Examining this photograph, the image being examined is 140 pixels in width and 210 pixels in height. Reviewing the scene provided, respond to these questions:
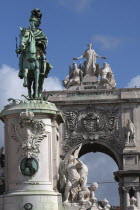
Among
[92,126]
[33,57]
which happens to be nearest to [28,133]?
[33,57]

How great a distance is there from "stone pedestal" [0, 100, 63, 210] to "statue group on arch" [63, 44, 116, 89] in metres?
38.9

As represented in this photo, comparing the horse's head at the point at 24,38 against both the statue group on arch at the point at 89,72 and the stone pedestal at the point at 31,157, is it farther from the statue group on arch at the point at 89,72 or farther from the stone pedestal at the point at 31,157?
the statue group on arch at the point at 89,72

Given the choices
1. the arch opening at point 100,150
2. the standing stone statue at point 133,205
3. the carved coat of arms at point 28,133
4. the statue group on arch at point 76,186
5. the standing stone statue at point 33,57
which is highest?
the standing stone statue at point 33,57

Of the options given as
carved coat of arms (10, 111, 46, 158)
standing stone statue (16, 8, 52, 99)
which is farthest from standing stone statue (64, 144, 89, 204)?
standing stone statue (16, 8, 52, 99)

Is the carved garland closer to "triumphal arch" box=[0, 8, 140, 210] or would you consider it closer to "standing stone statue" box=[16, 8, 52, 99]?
"triumphal arch" box=[0, 8, 140, 210]

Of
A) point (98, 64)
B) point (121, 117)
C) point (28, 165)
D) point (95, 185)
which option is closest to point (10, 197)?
point (28, 165)

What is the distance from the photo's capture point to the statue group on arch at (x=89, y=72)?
179ft

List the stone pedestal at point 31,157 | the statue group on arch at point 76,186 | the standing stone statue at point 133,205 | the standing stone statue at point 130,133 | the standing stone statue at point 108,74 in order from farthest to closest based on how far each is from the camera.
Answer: the standing stone statue at point 108,74
the standing stone statue at point 130,133
the standing stone statue at point 133,205
the statue group on arch at point 76,186
the stone pedestal at point 31,157

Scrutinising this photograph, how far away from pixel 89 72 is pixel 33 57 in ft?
130

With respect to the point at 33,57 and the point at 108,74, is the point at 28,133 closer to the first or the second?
the point at 33,57

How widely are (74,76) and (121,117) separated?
5.66 m

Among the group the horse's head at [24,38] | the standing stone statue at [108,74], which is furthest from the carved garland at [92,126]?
the horse's head at [24,38]

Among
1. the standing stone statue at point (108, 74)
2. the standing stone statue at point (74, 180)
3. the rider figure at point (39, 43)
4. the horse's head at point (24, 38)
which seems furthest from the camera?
the standing stone statue at point (108, 74)

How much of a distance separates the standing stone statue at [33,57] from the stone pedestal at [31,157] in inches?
29.3
